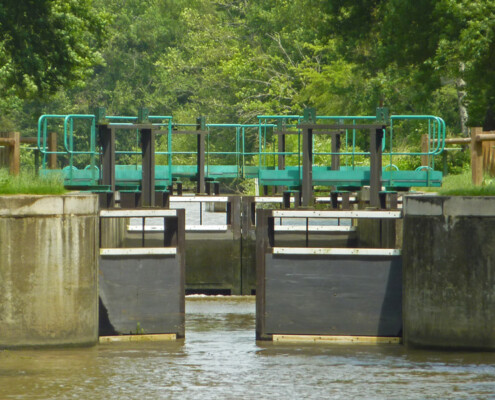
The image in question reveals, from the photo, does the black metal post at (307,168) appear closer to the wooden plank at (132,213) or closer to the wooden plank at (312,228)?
the wooden plank at (132,213)

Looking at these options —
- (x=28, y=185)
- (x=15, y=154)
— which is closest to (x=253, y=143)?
(x=15, y=154)

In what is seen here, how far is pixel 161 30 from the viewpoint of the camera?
3359 inches

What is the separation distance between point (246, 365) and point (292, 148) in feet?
102

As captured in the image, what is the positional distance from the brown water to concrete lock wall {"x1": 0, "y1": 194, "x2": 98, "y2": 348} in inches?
12.2

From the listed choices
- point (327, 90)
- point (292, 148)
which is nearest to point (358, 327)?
point (292, 148)

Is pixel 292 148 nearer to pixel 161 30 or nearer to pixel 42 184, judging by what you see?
pixel 42 184

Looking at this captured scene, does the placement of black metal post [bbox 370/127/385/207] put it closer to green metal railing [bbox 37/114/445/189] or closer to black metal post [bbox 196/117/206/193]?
green metal railing [bbox 37/114/445/189]

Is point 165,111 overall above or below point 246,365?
above

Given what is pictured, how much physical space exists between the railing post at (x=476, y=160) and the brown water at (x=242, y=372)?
3.25 meters

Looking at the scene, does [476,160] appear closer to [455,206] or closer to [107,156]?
[455,206]

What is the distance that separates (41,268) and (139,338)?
2.28 m

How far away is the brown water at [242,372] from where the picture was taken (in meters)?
14.0

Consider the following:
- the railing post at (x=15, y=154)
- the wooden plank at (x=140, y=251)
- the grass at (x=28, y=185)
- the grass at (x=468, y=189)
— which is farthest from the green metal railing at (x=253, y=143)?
the wooden plank at (x=140, y=251)

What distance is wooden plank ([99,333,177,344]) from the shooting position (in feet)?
57.2
